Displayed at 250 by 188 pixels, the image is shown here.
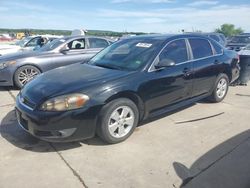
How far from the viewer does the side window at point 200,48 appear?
5352 mm

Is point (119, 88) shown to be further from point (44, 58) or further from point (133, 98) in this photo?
point (44, 58)

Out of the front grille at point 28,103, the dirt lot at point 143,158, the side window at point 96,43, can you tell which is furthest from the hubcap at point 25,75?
the front grille at point 28,103

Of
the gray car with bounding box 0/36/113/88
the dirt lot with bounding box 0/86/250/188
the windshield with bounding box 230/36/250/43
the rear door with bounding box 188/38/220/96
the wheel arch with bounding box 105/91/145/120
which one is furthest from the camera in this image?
the windshield with bounding box 230/36/250/43

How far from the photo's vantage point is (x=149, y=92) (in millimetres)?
4371

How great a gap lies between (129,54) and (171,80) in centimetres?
83

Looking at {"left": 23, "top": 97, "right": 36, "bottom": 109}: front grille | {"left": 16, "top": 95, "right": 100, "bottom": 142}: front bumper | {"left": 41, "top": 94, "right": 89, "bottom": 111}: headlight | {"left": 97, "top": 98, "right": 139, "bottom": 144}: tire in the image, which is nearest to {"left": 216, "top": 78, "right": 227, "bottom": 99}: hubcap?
{"left": 97, "top": 98, "right": 139, "bottom": 144}: tire

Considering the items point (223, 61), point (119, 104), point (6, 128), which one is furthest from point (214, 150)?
point (6, 128)

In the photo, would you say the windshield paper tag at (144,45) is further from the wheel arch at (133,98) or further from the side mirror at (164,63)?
the wheel arch at (133,98)

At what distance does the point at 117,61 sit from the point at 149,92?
32.2 inches

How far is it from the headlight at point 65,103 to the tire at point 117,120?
13.4 inches

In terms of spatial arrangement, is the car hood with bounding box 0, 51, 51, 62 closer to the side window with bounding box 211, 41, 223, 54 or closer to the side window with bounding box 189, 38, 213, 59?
the side window with bounding box 189, 38, 213, 59

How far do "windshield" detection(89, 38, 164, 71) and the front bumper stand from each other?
1.11m

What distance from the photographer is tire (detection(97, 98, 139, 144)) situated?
3.88 m

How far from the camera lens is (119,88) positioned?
3990mm
